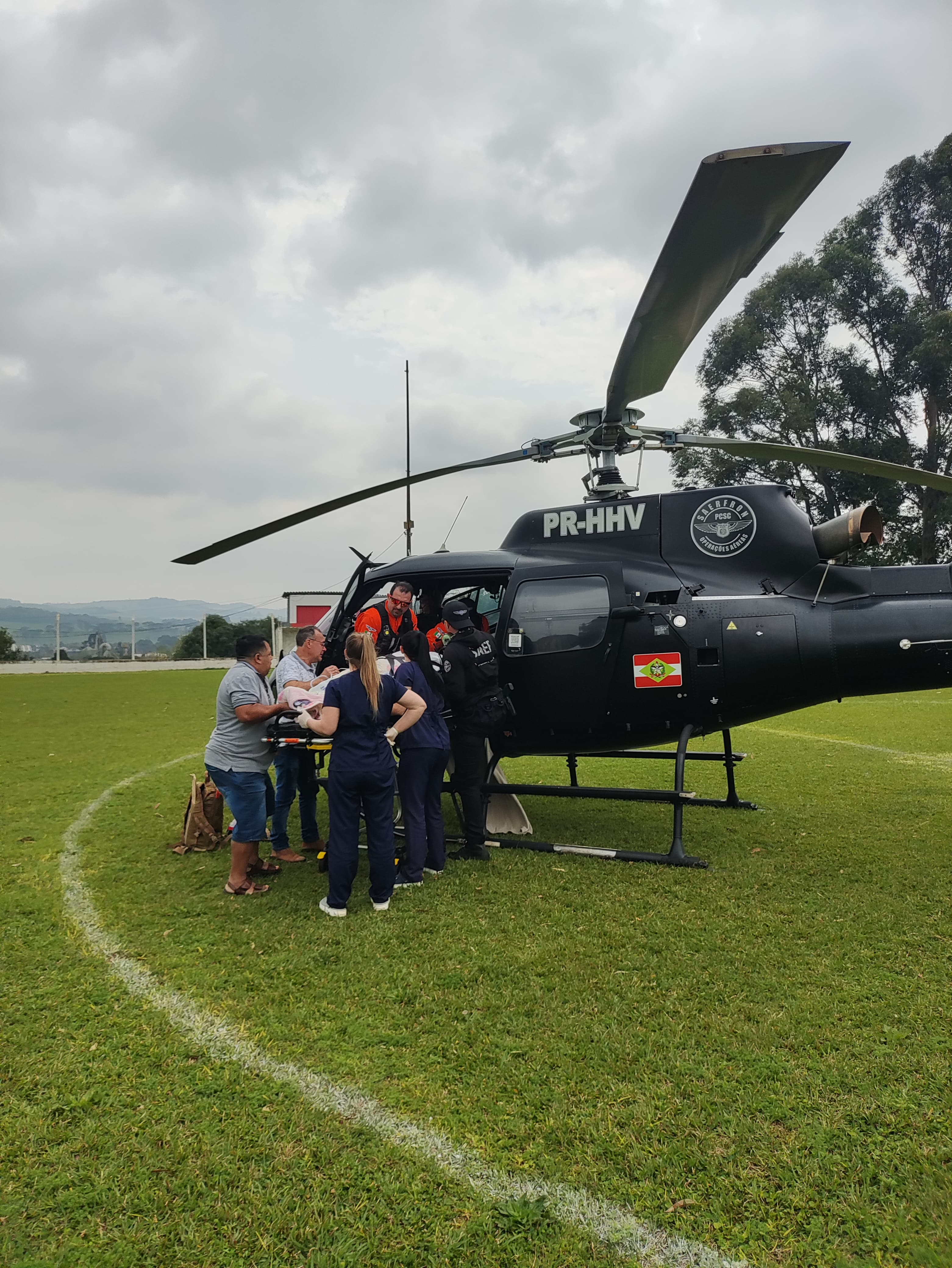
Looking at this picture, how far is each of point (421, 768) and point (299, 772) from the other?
1.65 meters

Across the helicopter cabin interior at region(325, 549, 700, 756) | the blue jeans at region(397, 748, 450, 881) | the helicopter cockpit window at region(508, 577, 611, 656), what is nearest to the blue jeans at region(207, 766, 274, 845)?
the blue jeans at region(397, 748, 450, 881)

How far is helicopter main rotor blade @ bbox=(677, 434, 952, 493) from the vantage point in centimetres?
491

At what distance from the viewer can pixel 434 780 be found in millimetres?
5879

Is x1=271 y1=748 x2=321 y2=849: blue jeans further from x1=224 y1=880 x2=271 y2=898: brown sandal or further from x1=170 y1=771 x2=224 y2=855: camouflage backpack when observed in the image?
x1=224 y1=880 x2=271 y2=898: brown sandal

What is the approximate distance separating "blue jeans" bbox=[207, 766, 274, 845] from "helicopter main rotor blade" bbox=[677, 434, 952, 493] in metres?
4.14

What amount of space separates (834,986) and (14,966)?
4.50 meters

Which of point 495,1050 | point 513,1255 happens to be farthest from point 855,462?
point 513,1255

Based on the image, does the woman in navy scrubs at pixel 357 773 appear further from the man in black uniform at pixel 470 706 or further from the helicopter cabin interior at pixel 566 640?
the helicopter cabin interior at pixel 566 640

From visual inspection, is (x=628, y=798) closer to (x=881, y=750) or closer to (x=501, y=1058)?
(x=501, y=1058)

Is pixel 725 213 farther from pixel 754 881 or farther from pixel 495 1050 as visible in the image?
pixel 754 881

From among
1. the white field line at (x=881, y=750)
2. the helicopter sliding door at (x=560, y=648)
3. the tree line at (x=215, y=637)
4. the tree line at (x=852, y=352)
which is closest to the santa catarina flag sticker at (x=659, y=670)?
the helicopter sliding door at (x=560, y=648)

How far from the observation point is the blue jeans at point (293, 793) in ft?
21.3

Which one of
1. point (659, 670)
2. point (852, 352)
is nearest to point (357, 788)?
point (659, 670)

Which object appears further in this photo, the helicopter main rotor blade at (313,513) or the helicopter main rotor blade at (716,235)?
the helicopter main rotor blade at (313,513)
